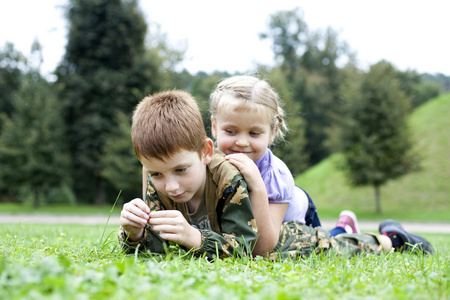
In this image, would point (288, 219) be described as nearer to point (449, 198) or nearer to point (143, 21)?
point (449, 198)

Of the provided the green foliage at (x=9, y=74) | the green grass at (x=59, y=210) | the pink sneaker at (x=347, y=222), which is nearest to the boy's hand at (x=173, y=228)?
the pink sneaker at (x=347, y=222)

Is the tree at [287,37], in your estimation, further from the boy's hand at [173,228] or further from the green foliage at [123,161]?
the boy's hand at [173,228]

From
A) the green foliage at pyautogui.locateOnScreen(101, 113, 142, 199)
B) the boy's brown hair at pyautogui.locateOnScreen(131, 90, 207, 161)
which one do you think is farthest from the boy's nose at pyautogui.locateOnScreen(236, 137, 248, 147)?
the green foliage at pyautogui.locateOnScreen(101, 113, 142, 199)

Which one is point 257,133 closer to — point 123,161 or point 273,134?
point 273,134

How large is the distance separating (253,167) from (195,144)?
582 mm

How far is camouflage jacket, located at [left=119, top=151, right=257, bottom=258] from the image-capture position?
3145 millimetres

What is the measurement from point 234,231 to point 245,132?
120 centimetres

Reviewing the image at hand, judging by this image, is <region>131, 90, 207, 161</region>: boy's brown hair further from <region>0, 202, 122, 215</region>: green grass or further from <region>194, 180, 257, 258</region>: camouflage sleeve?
<region>0, 202, 122, 215</region>: green grass

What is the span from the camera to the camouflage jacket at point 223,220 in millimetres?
3145

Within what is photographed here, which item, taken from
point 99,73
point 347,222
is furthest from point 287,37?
point 347,222

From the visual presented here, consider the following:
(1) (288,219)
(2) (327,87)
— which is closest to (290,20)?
(2) (327,87)

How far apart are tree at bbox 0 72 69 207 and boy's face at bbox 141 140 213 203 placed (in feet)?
69.9

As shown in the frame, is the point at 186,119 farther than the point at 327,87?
No

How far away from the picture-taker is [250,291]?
6.23ft
